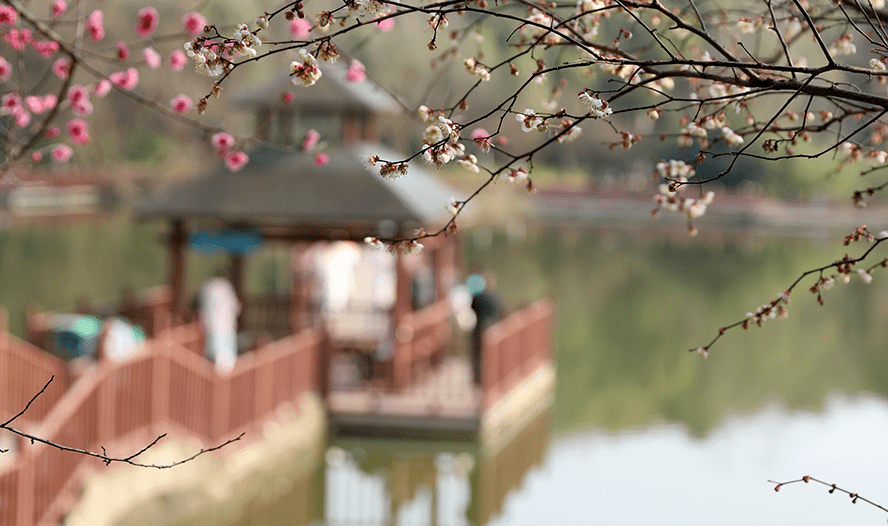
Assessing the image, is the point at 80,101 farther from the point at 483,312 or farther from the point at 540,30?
the point at 483,312

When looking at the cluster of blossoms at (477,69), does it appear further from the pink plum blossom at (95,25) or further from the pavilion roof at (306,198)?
the pavilion roof at (306,198)

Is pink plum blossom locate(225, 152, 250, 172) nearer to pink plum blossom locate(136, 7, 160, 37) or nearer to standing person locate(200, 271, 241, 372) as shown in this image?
pink plum blossom locate(136, 7, 160, 37)

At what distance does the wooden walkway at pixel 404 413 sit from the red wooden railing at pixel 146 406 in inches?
22.2

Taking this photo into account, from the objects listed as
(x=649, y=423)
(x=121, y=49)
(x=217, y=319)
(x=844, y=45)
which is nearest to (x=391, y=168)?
(x=844, y=45)

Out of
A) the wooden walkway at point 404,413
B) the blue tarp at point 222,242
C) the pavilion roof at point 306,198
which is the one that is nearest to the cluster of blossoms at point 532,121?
the pavilion roof at point 306,198

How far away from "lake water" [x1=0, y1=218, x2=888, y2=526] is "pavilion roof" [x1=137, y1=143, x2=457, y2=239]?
7.64 ft

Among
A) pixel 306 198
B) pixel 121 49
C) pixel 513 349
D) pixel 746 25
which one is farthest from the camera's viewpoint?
pixel 513 349

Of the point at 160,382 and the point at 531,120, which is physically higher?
the point at 531,120

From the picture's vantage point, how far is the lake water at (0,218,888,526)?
1041 cm

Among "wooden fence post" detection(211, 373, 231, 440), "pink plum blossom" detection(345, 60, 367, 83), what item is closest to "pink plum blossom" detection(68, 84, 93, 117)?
"pink plum blossom" detection(345, 60, 367, 83)

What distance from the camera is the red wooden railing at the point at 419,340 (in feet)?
37.2

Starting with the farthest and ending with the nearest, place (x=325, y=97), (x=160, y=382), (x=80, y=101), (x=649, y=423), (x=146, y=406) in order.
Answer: (x=649, y=423) → (x=325, y=97) → (x=160, y=382) → (x=146, y=406) → (x=80, y=101)

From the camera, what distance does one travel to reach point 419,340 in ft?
39.5

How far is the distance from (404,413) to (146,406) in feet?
11.2
